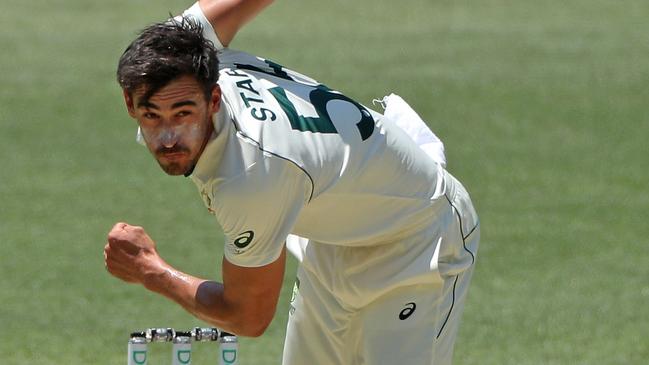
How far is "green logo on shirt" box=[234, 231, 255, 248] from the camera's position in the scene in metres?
4.44

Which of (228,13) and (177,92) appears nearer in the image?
(177,92)

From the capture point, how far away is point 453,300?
506 centimetres

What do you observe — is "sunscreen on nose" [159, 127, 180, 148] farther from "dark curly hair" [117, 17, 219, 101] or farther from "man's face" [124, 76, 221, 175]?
"dark curly hair" [117, 17, 219, 101]

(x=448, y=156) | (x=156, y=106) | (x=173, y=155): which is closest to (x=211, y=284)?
(x=173, y=155)

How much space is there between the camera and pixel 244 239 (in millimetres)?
4457

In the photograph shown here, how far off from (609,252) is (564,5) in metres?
6.66

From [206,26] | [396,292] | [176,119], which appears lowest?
[396,292]

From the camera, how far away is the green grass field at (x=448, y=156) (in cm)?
816

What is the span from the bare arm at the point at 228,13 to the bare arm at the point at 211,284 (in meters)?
0.76

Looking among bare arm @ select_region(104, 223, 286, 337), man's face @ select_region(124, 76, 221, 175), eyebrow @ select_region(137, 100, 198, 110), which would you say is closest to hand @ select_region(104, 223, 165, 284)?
bare arm @ select_region(104, 223, 286, 337)

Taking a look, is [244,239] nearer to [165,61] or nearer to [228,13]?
[165,61]

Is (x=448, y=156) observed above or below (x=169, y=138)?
below

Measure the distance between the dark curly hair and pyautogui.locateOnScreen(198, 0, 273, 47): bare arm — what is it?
540 mm

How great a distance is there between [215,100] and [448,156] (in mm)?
6887
